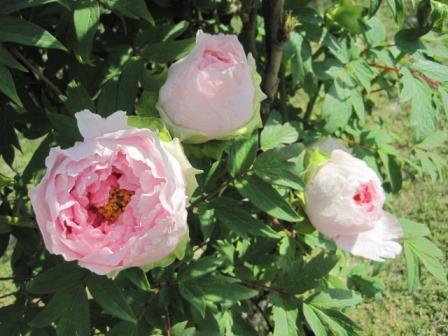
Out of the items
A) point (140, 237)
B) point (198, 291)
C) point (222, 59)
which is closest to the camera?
point (140, 237)

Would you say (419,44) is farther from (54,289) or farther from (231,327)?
(54,289)

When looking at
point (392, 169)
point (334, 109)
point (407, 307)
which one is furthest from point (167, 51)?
point (407, 307)

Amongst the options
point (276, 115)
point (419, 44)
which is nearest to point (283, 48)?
point (276, 115)

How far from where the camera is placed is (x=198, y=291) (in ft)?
3.35

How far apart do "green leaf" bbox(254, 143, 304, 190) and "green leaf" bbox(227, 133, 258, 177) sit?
0.06 ft

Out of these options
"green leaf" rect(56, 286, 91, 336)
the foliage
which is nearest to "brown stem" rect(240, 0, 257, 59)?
A: the foliage

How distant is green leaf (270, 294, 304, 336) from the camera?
109cm

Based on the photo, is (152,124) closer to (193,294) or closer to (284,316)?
(193,294)

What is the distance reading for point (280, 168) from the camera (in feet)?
3.27

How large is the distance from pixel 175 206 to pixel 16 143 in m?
0.74

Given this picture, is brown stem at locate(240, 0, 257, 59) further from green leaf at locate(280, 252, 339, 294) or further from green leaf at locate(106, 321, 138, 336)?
green leaf at locate(106, 321, 138, 336)

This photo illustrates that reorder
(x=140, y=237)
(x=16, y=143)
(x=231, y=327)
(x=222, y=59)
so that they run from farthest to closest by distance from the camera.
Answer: (x=16, y=143)
(x=231, y=327)
(x=222, y=59)
(x=140, y=237)

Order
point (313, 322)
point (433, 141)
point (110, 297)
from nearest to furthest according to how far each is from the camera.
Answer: point (110, 297) → point (313, 322) → point (433, 141)

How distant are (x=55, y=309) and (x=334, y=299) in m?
0.53
